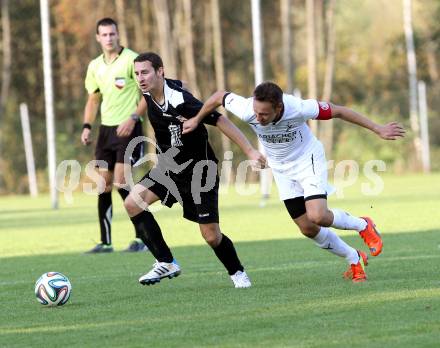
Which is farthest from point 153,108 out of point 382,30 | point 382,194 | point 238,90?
point 382,30

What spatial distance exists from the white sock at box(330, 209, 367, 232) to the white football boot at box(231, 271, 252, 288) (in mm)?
824

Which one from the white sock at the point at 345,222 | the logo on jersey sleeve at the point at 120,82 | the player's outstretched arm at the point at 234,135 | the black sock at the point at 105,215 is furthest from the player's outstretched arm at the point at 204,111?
the black sock at the point at 105,215

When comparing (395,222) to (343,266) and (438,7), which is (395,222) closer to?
(343,266)

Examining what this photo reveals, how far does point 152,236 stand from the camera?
9805 millimetres

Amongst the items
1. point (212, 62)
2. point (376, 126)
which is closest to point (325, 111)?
point (376, 126)

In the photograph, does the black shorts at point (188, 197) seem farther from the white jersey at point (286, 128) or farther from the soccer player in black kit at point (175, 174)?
the white jersey at point (286, 128)

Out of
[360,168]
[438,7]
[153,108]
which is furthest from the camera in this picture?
[438,7]

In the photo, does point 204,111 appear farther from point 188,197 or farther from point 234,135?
point 188,197

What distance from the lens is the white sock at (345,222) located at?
9484 mm

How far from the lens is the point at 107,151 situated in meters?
13.6

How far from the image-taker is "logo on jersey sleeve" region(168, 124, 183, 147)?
9477 mm

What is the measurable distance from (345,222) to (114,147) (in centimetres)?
452

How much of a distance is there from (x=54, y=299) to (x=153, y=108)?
1807mm

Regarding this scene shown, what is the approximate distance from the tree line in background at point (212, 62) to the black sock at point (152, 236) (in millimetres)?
Answer: 33098
